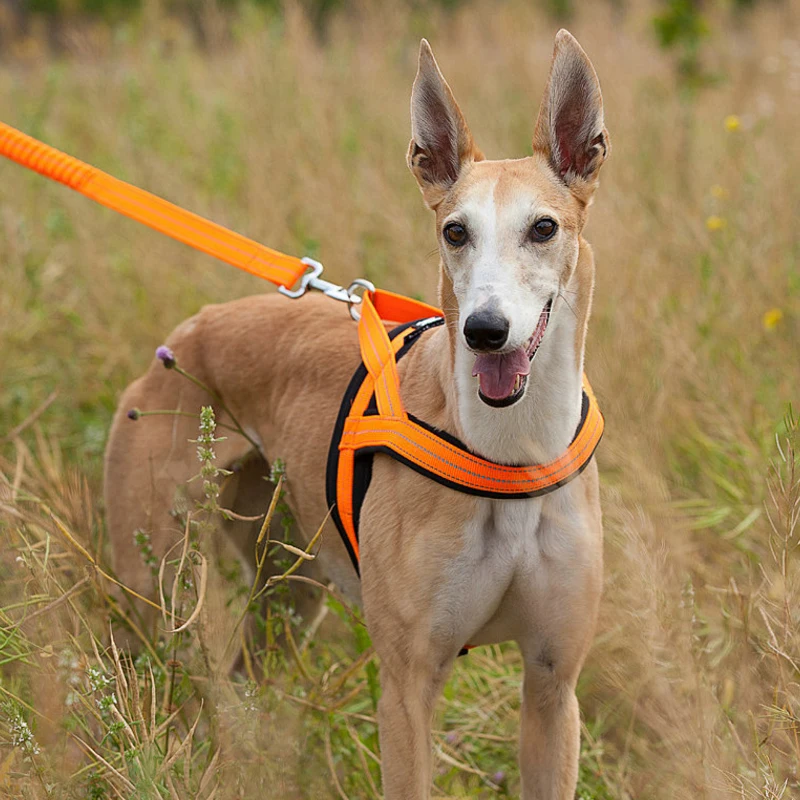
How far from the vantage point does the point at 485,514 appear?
2527mm

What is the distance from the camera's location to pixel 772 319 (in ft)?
13.9

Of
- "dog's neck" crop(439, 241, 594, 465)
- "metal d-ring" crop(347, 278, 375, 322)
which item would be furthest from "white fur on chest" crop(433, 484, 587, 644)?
"metal d-ring" crop(347, 278, 375, 322)

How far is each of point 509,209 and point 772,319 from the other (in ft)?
7.27

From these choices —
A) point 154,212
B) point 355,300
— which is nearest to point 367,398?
point 355,300

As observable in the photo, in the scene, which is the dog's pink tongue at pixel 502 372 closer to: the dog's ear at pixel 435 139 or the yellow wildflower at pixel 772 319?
the dog's ear at pixel 435 139

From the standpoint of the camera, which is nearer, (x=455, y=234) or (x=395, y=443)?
(x=455, y=234)

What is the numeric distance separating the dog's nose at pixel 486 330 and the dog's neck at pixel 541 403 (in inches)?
11.7

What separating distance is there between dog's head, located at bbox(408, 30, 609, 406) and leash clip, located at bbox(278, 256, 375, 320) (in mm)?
606

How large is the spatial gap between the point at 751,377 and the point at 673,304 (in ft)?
1.75

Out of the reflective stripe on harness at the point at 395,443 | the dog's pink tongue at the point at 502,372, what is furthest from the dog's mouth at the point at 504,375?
the reflective stripe on harness at the point at 395,443

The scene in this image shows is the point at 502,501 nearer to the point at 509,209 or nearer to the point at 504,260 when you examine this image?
the point at 504,260

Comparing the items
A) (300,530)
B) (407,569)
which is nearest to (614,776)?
(407,569)

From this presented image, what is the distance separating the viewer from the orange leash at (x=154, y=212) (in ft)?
11.3

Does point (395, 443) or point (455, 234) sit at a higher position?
point (455, 234)
